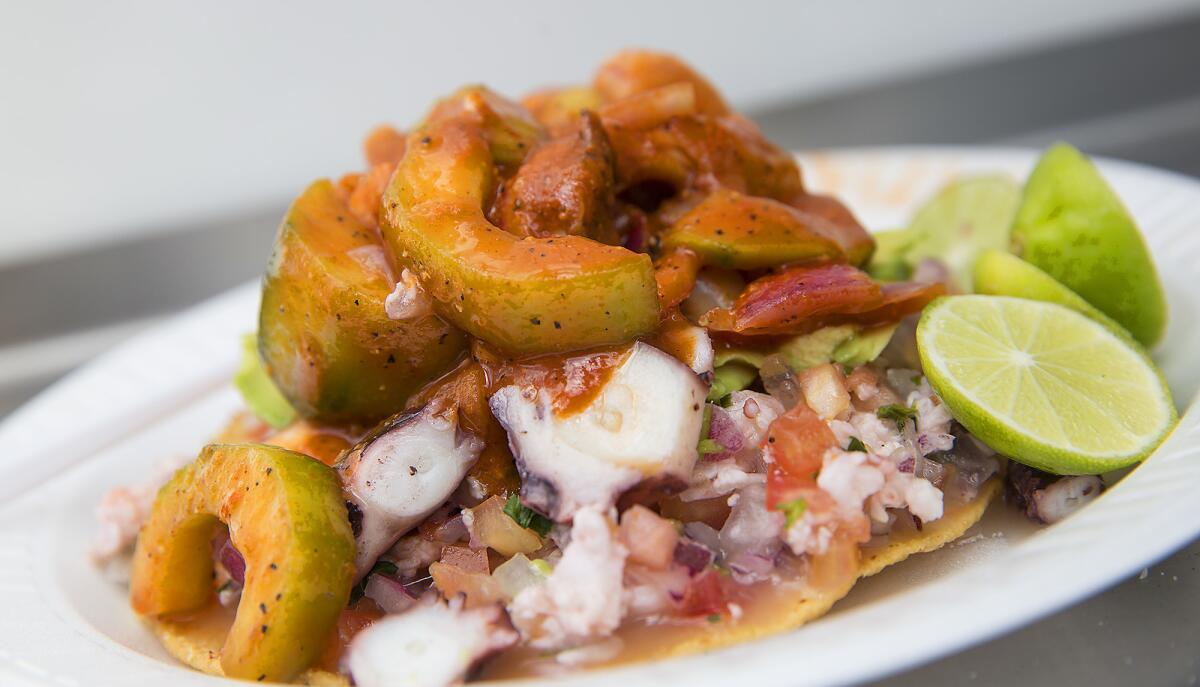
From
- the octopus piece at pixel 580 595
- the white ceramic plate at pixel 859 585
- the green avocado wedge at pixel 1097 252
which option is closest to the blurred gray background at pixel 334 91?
the white ceramic plate at pixel 859 585

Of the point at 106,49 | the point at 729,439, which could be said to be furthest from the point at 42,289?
the point at 729,439

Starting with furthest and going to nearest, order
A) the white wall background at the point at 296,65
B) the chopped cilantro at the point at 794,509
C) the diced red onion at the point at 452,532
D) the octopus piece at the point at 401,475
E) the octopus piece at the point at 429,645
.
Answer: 1. the white wall background at the point at 296,65
2. the diced red onion at the point at 452,532
3. the octopus piece at the point at 401,475
4. the chopped cilantro at the point at 794,509
5. the octopus piece at the point at 429,645

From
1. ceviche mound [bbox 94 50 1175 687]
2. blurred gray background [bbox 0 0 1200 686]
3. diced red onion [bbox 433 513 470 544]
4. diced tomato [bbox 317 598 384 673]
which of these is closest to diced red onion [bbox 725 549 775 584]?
ceviche mound [bbox 94 50 1175 687]

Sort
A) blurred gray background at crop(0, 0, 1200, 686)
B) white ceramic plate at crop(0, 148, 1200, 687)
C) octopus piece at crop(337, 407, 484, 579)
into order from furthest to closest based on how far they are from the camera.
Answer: blurred gray background at crop(0, 0, 1200, 686)
octopus piece at crop(337, 407, 484, 579)
white ceramic plate at crop(0, 148, 1200, 687)

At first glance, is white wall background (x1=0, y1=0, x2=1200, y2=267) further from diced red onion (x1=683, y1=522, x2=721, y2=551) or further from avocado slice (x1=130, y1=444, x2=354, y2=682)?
diced red onion (x1=683, y1=522, x2=721, y2=551)

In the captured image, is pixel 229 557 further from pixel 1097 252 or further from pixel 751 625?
pixel 1097 252

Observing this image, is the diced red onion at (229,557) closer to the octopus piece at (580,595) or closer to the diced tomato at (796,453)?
the octopus piece at (580,595)

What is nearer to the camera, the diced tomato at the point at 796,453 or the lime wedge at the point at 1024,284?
the diced tomato at the point at 796,453
